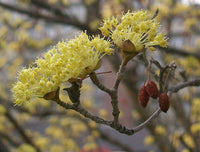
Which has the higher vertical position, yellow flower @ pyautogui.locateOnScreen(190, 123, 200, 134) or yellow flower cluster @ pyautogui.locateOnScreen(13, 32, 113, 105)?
yellow flower cluster @ pyautogui.locateOnScreen(13, 32, 113, 105)

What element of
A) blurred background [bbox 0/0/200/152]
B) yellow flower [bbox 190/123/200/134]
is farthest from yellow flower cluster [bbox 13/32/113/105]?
yellow flower [bbox 190/123/200/134]

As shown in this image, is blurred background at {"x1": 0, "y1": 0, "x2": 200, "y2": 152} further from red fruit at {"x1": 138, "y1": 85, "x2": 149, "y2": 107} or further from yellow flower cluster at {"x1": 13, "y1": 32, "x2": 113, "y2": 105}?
yellow flower cluster at {"x1": 13, "y1": 32, "x2": 113, "y2": 105}

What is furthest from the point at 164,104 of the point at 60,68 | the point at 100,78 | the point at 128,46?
the point at 100,78

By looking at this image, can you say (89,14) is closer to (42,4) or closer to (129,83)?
(42,4)

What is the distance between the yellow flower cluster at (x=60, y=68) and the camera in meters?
0.93

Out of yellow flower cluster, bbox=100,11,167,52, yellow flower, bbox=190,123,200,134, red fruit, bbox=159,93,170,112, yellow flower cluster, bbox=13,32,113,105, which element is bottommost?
yellow flower, bbox=190,123,200,134

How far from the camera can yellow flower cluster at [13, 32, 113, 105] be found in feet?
3.04

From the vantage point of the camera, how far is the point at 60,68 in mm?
927

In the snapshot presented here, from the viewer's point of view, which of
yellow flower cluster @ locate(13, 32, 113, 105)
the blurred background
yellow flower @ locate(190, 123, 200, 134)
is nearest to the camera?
yellow flower cluster @ locate(13, 32, 113, 105)

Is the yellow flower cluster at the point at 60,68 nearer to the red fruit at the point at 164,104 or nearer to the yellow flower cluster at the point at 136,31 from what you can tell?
the yellow flower cluster at the point at 136,31

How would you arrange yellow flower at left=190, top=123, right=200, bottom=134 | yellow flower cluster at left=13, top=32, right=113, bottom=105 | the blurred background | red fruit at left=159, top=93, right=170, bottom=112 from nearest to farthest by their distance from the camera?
yellow flower cluster at left=13, top=32, right=113, bottom=105 < red fruit at left=159, top=93, right=170, bottom=112 < yellow flower at left=190, top=123, right=200, bottom=134 < the blurred background

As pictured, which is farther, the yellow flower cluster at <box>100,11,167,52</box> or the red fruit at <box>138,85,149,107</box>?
the red fruit at <box>138,85,149,107</box>

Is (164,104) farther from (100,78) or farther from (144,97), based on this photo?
(100,78)

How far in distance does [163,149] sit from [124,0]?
1879mm
